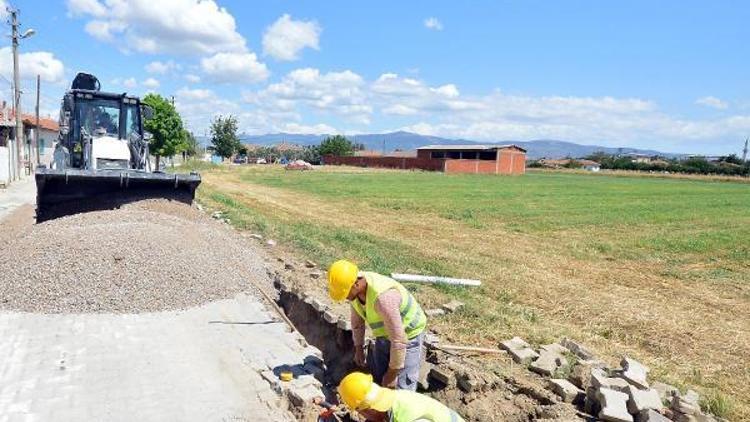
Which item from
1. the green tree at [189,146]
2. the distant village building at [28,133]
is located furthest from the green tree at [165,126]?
the distant village building at [28,133]

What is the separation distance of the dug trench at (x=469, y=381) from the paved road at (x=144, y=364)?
14.5 inches

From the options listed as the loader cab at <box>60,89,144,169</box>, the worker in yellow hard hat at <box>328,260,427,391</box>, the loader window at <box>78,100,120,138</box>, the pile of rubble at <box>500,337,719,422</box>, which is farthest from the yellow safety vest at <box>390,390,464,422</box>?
the loader window at <box>78,100,120,138</box>

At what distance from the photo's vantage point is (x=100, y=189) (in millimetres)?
11078

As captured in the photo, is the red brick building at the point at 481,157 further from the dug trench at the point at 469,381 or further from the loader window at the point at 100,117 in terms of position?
the dug trench at the point at 469,381

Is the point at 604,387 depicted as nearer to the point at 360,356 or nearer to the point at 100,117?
the point at 360,356

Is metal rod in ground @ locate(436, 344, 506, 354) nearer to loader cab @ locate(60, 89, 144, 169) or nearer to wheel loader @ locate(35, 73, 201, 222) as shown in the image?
wheel loader @ locate(35, 73, 201, 222)

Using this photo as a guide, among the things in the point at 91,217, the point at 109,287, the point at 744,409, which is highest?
the point at 91,217

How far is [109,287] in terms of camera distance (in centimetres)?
722

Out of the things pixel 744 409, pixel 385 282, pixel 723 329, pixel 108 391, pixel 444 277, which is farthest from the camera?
pixel 444 277

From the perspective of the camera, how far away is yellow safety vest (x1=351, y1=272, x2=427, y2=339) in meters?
4.40

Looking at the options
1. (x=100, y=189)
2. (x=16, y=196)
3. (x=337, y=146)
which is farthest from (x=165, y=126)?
(x=337, y=146)

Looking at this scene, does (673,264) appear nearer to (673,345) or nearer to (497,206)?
(673,345)

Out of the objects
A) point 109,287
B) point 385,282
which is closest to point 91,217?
point 109,287

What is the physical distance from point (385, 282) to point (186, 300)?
391 cm
